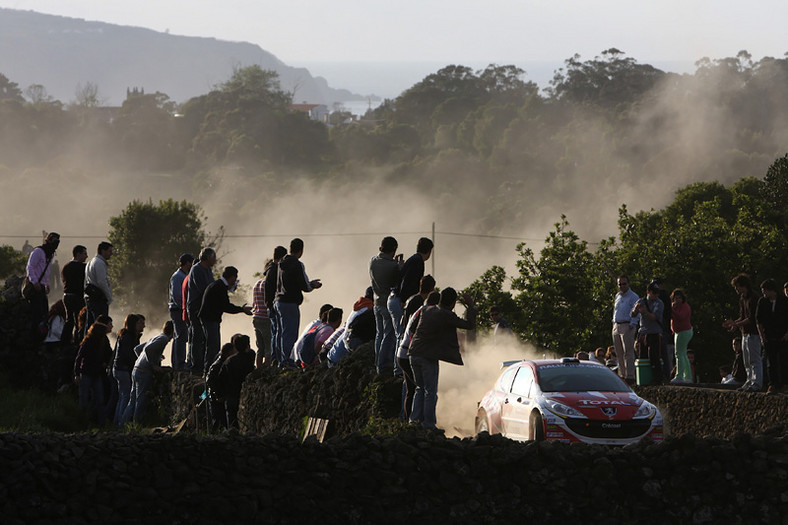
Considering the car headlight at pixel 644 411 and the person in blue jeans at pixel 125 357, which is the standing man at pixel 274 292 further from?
the car headlight at pixel 644 411

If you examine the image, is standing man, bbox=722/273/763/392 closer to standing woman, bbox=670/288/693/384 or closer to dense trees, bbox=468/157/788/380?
standing woman, bbox=670/288/693/384

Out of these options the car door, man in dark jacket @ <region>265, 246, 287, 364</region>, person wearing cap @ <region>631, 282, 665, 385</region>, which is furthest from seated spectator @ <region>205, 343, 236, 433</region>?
person wearing cap @ <region>631, 282, 665, 385</region>

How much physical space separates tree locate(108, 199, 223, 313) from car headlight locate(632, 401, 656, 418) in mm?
82644

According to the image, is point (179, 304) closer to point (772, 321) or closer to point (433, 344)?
point (433, 344)

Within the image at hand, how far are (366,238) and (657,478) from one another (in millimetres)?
166140

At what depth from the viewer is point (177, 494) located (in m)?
11.3

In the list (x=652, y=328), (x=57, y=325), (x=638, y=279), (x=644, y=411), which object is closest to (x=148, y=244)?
(x=638, y=279)

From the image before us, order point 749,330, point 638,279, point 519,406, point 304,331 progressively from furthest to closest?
point 638,279
point 304,331
point 749,330
point 519,406

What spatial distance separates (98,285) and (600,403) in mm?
11003

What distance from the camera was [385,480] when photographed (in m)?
12.0

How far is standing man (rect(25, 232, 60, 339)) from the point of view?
74.7ft

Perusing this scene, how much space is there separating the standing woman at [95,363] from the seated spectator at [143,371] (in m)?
0.67

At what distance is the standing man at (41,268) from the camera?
74.7 feet

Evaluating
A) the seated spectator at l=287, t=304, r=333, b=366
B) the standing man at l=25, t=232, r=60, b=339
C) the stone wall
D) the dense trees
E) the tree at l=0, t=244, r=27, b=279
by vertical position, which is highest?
the tree at l=0, t=244, r=27, b=279
